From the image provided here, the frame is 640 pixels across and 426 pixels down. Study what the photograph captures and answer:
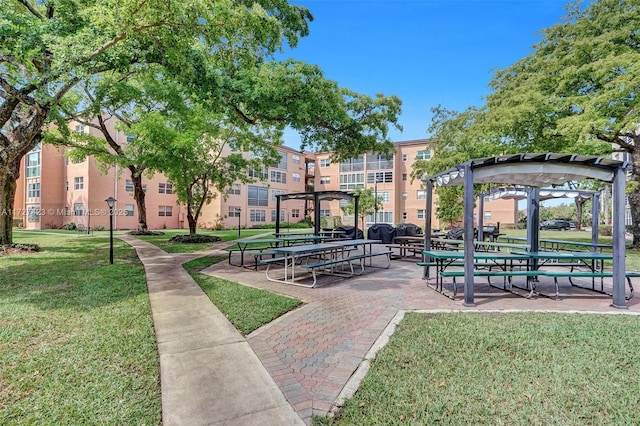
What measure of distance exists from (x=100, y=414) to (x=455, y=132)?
23.6m

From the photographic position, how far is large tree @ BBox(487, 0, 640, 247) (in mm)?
13008

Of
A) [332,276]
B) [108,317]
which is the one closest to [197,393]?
[108,317]

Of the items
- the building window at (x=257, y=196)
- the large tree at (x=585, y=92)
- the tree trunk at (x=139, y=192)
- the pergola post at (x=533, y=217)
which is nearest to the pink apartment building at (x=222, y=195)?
Answer: the building window at (x=257, y=196)

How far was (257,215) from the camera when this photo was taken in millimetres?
43781

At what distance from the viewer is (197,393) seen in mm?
2990

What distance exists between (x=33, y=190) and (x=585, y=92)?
47468 mm

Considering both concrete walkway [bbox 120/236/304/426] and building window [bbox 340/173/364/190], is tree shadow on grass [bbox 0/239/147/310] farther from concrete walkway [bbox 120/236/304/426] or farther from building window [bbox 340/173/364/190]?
building window [bbox 340/173/364/190]

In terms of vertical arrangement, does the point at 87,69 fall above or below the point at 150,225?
above

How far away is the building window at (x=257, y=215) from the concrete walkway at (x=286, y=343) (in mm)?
35114

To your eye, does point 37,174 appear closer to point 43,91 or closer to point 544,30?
point 43,91

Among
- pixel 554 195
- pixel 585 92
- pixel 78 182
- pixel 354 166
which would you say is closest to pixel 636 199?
pixel 585 92

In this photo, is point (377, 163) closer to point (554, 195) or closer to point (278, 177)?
point (278, 177)

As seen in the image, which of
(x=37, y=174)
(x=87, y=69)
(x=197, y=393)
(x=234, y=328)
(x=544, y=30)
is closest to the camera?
(x=197, y=393)

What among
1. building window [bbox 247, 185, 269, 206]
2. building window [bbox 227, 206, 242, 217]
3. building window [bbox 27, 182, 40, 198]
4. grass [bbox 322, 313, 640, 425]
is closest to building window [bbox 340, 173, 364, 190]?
building window [bbox 247, 185, 269, 206]
